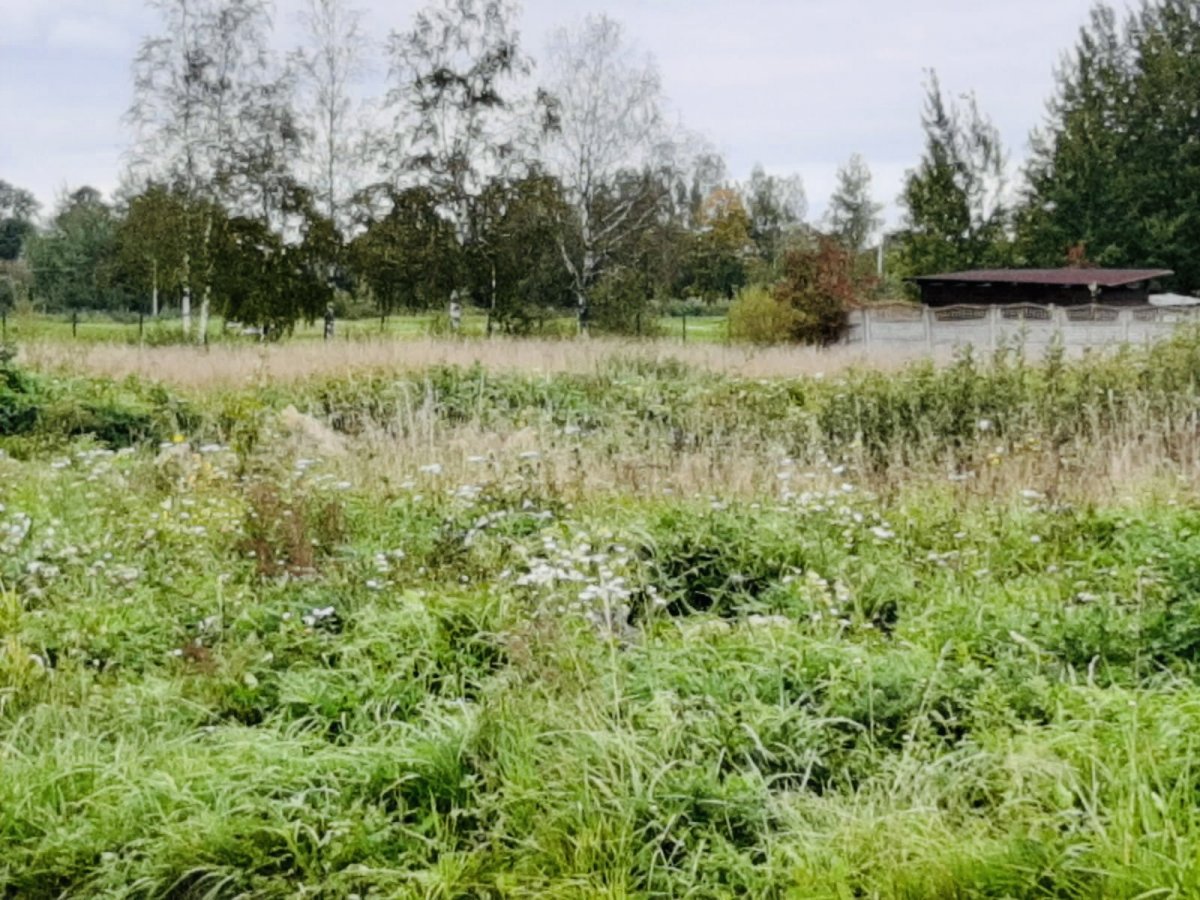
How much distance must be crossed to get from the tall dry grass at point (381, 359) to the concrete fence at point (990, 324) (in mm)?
3674

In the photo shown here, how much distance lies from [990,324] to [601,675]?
58.0ft

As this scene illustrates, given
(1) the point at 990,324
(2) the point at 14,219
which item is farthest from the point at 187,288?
(2) the point at 14,219

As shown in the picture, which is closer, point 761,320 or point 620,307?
point 761,320

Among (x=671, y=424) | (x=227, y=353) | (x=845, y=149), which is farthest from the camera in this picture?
(x=845, y=149)

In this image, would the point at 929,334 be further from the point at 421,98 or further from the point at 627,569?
the point at 627,569

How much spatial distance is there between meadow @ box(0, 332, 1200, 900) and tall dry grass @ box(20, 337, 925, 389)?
5.77m

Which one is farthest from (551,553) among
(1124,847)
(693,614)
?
(1124,847)

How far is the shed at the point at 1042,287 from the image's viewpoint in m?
25.6

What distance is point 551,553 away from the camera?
443cm

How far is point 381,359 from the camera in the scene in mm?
13180

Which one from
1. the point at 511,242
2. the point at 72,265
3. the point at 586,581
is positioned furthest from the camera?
the point at 72,265

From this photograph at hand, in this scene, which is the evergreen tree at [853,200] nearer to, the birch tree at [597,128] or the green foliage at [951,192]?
the green foliage at [951,192]

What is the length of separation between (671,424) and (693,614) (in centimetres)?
509

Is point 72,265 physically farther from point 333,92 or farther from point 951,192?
point 951,192
